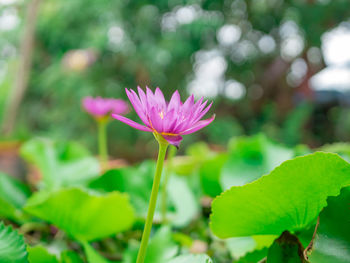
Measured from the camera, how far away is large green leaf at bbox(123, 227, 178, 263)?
0.61 feet

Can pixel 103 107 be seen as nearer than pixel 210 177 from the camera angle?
No

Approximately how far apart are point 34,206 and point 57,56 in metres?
3.24

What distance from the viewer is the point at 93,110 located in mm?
424

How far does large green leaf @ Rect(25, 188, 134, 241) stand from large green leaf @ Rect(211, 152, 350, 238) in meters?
0.07

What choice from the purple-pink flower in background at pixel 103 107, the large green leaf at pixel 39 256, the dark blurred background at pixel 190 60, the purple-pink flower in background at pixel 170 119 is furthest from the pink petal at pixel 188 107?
the dark blurred background at pixel 190 60

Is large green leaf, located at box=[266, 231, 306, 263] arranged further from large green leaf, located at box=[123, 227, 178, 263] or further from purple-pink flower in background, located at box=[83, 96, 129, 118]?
purple-pink flower in background, located at box=[83, 96, 129, 118]

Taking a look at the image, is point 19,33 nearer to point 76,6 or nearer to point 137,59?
point 76,6

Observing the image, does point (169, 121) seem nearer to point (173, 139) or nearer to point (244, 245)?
point (173, 139)

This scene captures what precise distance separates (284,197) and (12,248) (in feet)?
0.41

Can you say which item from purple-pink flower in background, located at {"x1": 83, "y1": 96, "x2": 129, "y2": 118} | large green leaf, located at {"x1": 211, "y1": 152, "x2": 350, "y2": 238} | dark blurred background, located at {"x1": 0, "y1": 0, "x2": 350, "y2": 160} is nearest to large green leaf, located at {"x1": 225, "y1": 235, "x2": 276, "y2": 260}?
large green leaf, located at {"x1": 211, "y1": 152, "x2": 350, "y2": 238}

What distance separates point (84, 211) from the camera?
7.8 inches

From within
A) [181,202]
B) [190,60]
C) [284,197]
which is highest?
[284,197]

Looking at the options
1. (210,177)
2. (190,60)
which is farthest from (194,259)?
(190,60)

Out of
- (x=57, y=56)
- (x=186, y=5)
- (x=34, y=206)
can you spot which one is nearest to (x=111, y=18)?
(x=186, y=5)
